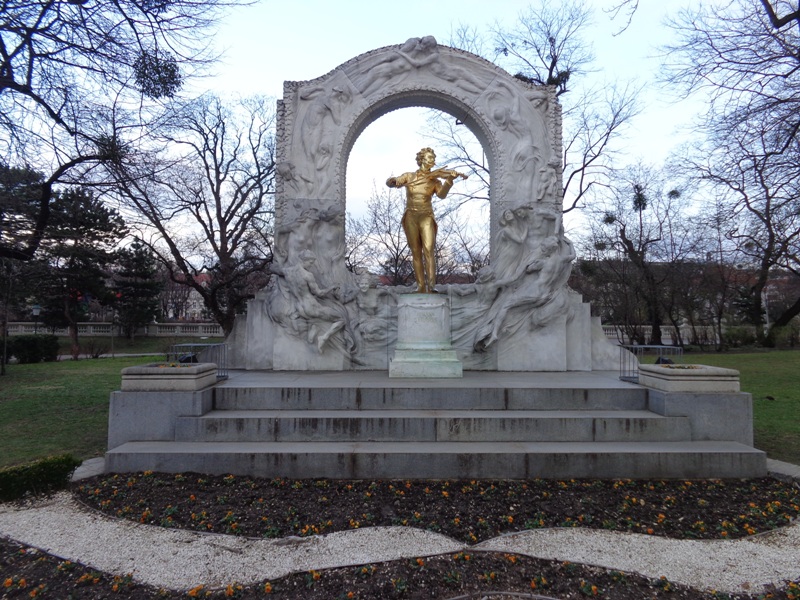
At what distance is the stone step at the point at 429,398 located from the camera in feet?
20.4

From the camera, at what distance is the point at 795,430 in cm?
731

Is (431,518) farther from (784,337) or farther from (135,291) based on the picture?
(135,291)

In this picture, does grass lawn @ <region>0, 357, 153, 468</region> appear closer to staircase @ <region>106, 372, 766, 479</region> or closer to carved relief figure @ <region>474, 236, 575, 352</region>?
staircase @ <region>106, 372, 766, 479</region>

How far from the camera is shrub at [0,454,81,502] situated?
452 centimetres

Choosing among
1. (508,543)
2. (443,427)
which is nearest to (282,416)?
(443,427)

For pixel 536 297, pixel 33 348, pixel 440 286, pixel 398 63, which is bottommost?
pixel 33 348

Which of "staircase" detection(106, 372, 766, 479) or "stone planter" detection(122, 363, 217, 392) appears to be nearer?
"staircase" detection(106, 372, 766, 479)

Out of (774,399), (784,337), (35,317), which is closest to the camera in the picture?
(774,399)

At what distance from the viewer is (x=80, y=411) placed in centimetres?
897

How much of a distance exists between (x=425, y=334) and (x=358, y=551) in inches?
190

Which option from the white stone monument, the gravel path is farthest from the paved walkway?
the white stone monument

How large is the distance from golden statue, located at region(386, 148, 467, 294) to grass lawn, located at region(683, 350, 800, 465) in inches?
216

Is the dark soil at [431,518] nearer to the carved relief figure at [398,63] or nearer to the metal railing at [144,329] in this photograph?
the carved relief figure at [398,63]

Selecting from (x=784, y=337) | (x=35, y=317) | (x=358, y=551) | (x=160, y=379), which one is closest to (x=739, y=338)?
(x=784, y=337)
